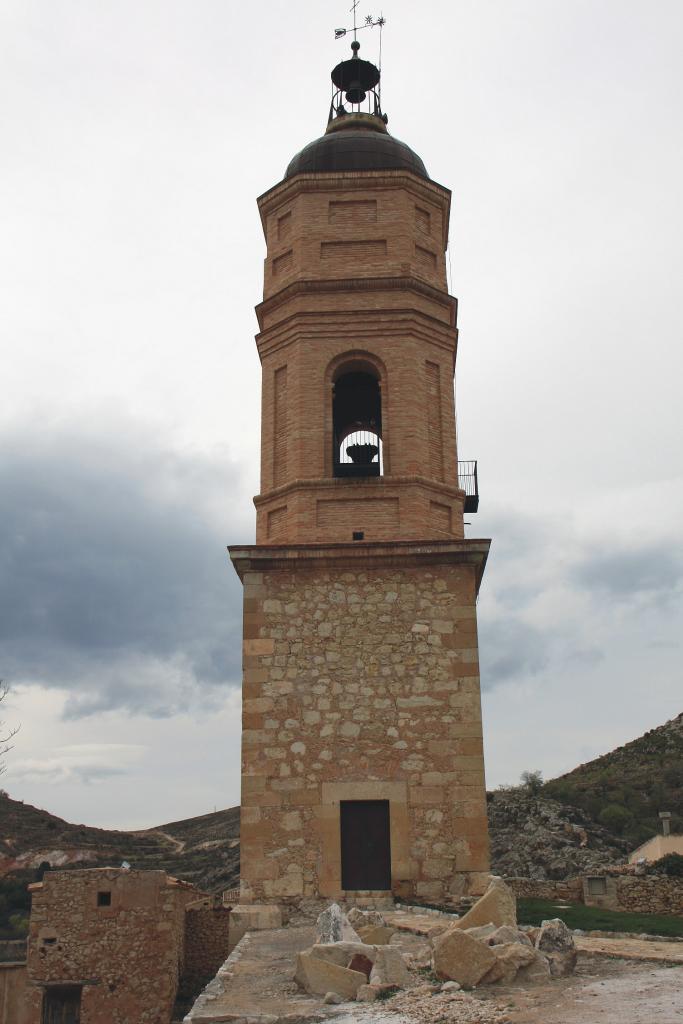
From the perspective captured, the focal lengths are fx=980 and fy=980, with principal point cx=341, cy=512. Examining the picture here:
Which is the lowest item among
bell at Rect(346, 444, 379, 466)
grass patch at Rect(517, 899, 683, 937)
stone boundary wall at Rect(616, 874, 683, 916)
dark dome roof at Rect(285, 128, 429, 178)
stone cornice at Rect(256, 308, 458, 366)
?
stone boundary wall at Rect(616, 874, 683, 916)

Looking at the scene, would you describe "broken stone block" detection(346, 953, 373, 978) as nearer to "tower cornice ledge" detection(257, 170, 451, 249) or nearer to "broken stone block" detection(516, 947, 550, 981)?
"broken stone block" detection(516, 947, 550, 981)

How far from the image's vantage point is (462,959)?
19.0 feet

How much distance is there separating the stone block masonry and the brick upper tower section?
781mm

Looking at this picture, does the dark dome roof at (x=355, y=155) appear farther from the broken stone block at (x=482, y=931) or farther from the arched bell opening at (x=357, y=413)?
the broken stone block at (x=482, y=931)

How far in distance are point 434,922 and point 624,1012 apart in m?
4.20

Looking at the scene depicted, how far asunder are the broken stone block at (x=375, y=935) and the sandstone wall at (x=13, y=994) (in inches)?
523

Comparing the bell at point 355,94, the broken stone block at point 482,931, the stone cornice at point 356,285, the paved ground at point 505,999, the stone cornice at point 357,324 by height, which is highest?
the bell at point 355,94

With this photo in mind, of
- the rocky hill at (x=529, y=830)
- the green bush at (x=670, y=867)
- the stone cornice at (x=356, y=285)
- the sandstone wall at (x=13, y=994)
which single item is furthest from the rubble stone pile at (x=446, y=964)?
the rocky hill at (x=529, y=830)

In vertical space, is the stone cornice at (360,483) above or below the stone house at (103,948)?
above

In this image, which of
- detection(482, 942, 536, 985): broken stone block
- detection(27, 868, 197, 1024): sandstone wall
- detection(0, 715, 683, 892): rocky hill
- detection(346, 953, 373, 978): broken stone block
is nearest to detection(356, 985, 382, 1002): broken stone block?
detection(346, 953, 373, 978): broken stone block

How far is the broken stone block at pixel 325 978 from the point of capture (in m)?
5.65

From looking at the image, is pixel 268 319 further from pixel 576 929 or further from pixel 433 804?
pixel 576 929

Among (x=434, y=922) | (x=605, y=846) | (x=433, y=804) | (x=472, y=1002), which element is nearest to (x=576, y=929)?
(x=434, y=922)

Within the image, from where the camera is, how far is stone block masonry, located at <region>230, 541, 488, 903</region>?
11.4 meters
